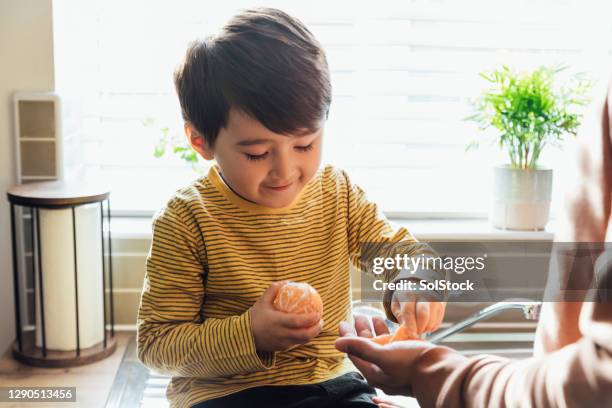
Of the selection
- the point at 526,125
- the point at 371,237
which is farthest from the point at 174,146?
the point at 371,237

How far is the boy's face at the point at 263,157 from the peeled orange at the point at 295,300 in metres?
0.15

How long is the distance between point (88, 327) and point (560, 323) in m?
1.76

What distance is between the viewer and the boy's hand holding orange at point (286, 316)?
1078 millimetres

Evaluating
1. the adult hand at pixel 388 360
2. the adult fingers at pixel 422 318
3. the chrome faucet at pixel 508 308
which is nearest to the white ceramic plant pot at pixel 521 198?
the chrome faucet at pixel 508 308

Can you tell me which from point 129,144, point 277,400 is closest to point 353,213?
point 277,400

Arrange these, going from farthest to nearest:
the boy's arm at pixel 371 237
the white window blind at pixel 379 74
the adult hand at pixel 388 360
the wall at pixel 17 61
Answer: the white window blind at pixel 379 74 → the wall at pixel 17 61 → the boy's arm at pixel 371 237 → the adult hand at pixel 388 360

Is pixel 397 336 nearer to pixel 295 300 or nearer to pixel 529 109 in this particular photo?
pixel 295 300

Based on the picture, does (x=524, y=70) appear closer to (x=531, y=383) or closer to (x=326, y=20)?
(x=326, y=20)

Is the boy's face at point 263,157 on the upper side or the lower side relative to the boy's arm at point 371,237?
upper

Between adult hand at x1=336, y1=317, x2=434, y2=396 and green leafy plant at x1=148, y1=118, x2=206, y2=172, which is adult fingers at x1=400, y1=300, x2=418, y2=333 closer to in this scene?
adult hand at x1=336, y1=317, x2=434, y2=396

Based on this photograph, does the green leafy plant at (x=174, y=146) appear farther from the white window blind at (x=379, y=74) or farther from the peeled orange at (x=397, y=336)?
the peeled orange at (x=397, y=336)

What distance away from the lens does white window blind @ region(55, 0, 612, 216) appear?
8.42ft

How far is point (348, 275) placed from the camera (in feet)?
4.50

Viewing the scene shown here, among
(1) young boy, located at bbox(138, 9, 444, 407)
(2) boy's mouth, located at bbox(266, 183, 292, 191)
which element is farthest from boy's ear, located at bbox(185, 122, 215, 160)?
(2) boy's mouth, located at bbox(266, 183, 292, 191)
